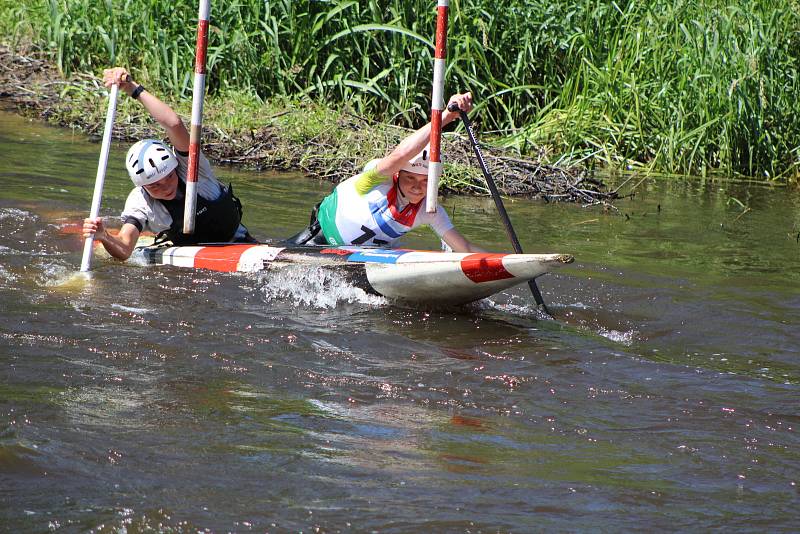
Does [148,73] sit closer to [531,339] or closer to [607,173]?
[607,173]

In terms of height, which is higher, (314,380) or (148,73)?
(148,73)

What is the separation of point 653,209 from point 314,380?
5278 mm

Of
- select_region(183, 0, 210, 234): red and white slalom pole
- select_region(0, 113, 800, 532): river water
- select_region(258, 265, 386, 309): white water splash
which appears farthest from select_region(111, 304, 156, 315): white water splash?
select_region(183, 0, 210, 234): red and white slalom pole

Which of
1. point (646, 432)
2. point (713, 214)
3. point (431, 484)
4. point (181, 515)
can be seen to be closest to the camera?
point (181, 515)

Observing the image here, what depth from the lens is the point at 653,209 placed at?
903 centimetres

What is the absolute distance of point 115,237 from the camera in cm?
598

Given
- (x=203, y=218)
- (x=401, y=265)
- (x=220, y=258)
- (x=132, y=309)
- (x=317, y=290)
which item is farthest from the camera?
(x=203, y=218)

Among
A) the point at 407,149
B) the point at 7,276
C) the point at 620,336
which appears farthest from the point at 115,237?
the point at 620,336

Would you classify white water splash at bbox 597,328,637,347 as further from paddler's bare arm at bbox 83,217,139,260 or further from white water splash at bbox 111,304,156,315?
paddler's bare arm at bbox 83,217,139,260

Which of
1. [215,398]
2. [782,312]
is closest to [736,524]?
[215,398]

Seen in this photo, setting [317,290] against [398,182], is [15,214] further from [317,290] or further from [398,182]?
[398,182]

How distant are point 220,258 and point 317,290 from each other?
74cm

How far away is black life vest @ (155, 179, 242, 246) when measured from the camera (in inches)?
255

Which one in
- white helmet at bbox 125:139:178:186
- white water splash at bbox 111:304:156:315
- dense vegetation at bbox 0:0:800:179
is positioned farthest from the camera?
dense vegetation at bbox 0:0:800:179
